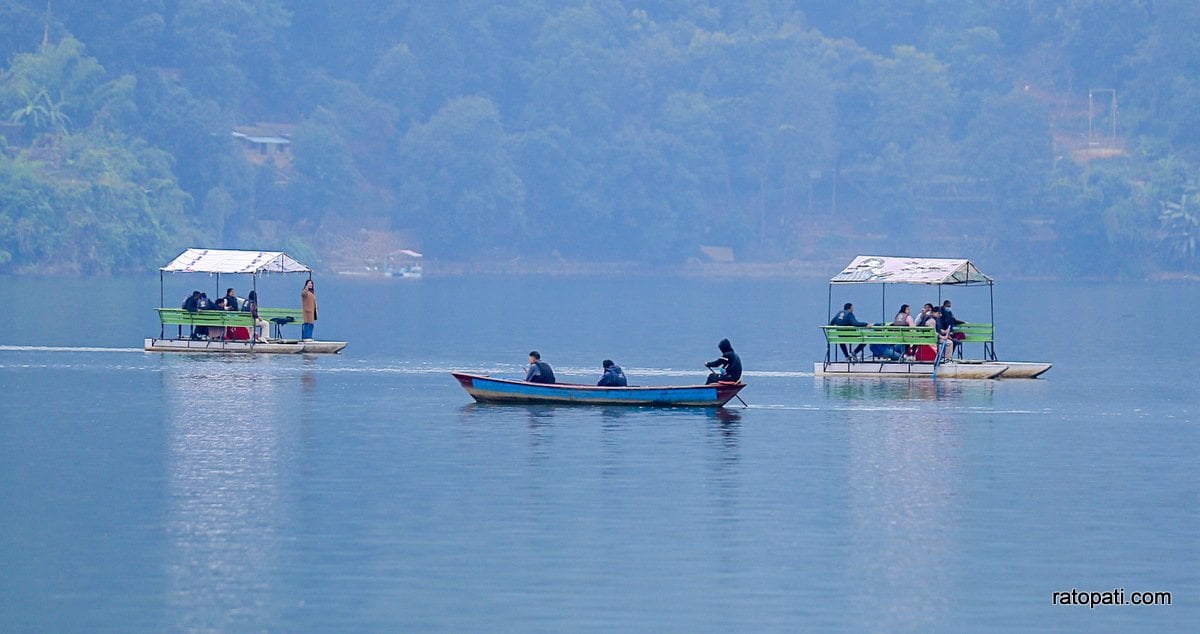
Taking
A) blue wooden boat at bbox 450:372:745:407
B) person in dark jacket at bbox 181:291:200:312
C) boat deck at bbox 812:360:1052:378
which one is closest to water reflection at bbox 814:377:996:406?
boat deck at bbox 812:360:1052:378

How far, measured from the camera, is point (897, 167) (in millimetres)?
199000

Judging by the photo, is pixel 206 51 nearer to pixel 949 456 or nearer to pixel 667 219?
pixel 667 219

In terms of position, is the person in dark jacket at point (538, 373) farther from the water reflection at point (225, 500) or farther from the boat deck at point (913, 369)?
the boat deck at point (913, 369)

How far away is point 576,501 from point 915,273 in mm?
27328

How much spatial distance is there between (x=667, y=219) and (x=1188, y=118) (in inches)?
1883

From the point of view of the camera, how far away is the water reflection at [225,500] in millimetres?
29734

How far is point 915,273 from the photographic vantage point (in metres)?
63.0

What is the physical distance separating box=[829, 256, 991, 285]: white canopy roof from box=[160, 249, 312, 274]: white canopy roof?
17.7m

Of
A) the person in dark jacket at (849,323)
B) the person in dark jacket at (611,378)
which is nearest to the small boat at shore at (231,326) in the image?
the person in dark jacket at (849,323)

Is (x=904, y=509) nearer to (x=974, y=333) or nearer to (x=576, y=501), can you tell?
(x=576, y=501)

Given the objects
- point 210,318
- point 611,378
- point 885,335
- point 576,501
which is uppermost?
point 210,318

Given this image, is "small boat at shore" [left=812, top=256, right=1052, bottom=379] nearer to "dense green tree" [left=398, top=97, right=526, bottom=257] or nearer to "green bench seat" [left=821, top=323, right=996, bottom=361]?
"green bench seat" [left=821, top=323, right=996, bottom=361]

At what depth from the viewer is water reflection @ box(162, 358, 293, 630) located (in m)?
29.7

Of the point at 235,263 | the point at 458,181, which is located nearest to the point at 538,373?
the point at 235,263
